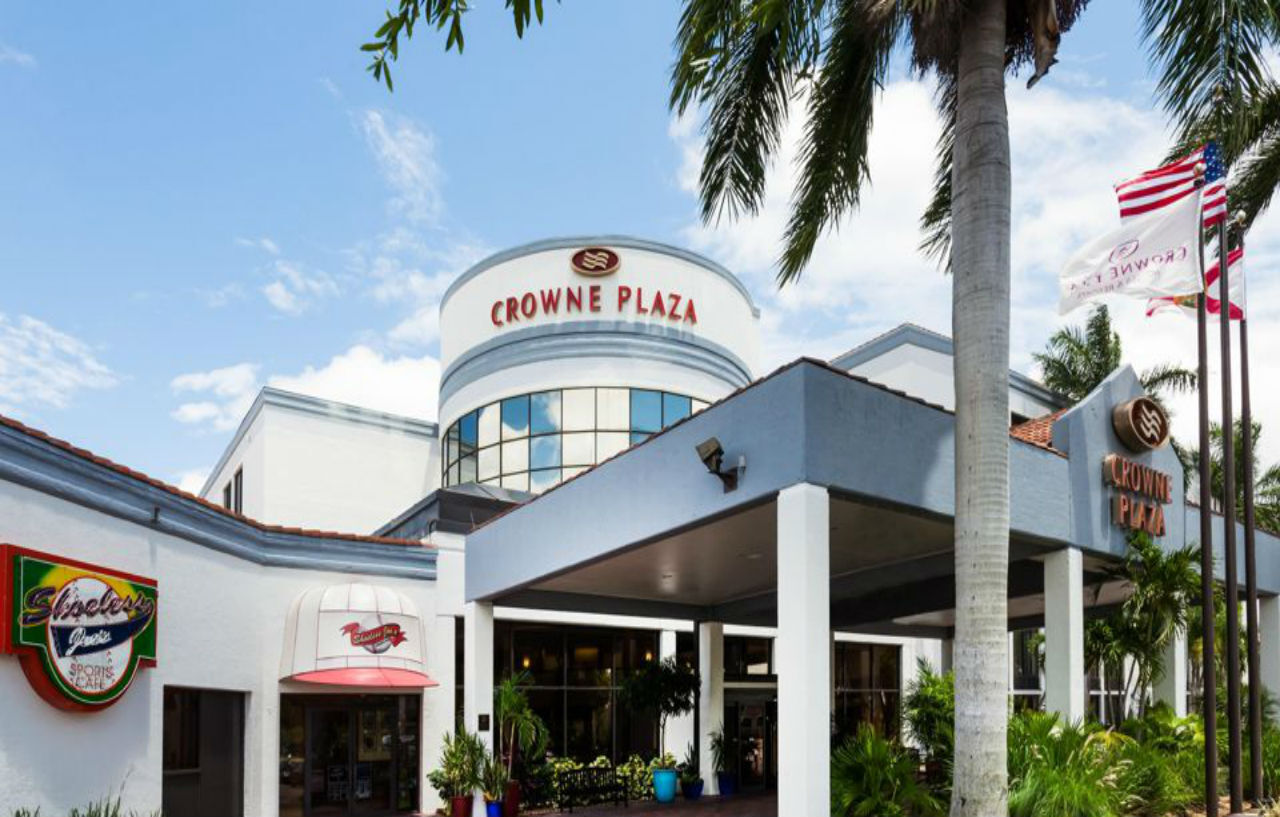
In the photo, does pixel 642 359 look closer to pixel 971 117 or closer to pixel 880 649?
pixel 880 649

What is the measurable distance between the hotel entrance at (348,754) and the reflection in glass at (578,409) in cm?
1002

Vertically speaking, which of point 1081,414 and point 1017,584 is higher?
point 1081,414

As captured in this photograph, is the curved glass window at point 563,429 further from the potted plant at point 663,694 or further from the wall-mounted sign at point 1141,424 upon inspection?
the wall-mounted sign at point 1141,424

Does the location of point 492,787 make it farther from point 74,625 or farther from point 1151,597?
point 1151,597

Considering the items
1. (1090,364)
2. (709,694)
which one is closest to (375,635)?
(709,694)

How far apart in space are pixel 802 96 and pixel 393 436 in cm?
2576

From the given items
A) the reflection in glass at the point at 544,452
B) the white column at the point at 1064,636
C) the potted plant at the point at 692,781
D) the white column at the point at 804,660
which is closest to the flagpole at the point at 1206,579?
the white column at the point at 1064,636

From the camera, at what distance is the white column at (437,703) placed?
74.4 feet

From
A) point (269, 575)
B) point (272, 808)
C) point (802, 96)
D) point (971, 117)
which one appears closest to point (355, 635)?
point (269, 575)

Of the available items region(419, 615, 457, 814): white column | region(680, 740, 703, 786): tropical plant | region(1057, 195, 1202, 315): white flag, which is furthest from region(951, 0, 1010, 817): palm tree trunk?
region(419, 615, 457, 814): white column

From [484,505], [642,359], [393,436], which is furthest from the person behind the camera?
[393,436]

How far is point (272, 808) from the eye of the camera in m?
20.7

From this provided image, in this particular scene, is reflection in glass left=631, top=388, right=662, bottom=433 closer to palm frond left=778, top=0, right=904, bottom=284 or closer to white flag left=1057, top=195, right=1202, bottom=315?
palm frond left=778, top=0, right=904, bottom=284

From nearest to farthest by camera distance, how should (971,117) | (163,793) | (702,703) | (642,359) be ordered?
(971,117) < (163,793) < (702,703) < (642,359)
